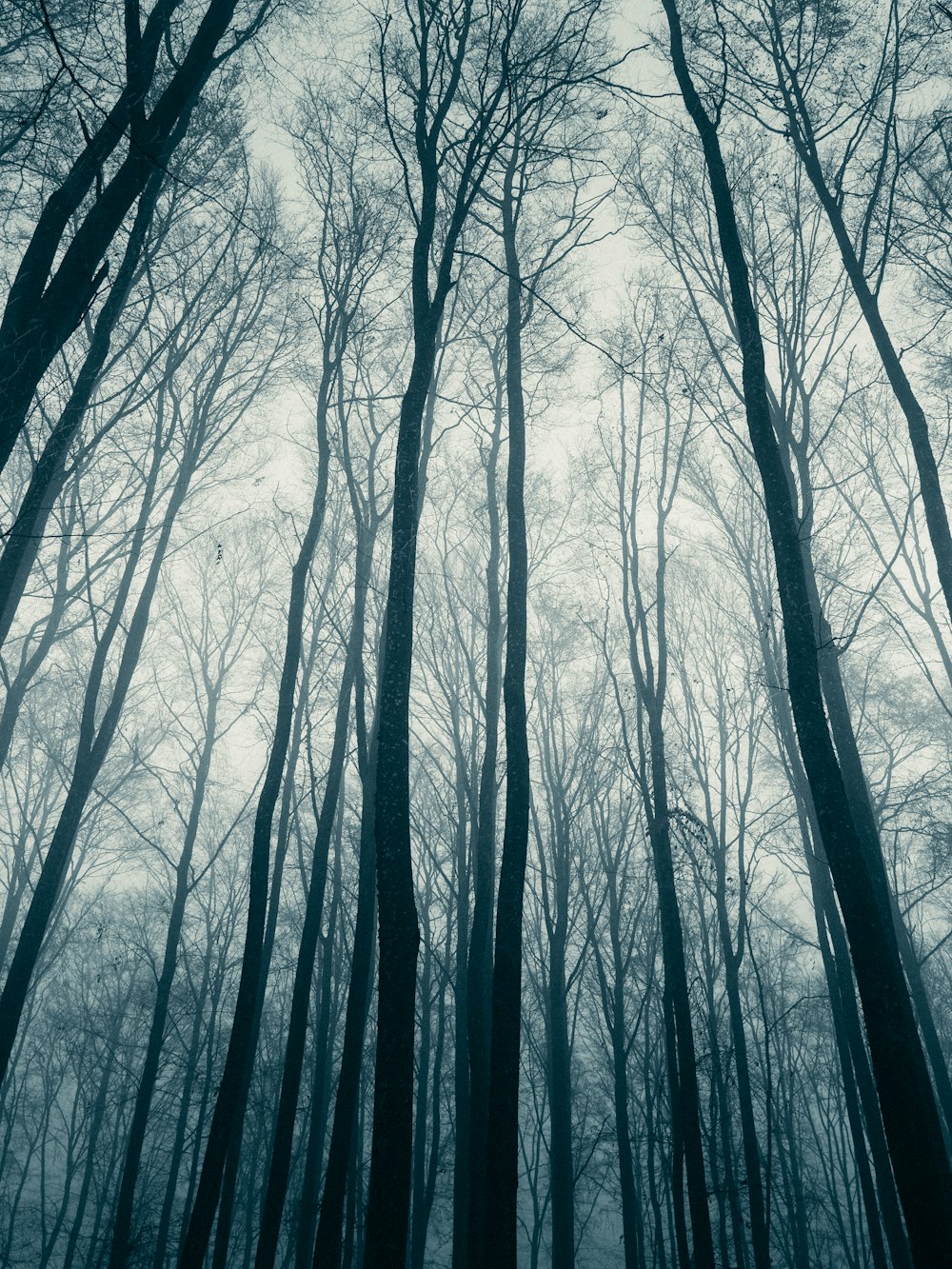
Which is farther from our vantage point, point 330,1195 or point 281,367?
point 281,367

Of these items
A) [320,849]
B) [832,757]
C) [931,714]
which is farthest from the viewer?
[931,714]

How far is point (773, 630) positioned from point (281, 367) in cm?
922

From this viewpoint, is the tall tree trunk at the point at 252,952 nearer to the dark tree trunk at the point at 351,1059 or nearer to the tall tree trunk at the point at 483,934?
the dark tree trunk at the point at 351,1059

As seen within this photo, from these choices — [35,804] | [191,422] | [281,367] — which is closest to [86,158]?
[191,422]

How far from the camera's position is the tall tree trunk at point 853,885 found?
3.22 metres

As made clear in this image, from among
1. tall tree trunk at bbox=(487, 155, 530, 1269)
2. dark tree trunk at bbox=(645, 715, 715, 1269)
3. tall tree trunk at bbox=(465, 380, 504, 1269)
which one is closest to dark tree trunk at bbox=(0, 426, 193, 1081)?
tall tree trunk at bbox=(487, 155, 530, 1269)

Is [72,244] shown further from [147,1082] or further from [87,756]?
[147,1082]

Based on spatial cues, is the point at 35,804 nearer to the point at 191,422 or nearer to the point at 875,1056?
the point at 191,422

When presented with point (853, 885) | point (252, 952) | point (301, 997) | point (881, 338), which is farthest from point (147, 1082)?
point (881, 338)

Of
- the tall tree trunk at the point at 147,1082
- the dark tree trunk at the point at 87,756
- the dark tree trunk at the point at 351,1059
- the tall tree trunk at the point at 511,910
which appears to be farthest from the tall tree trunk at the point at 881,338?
the tall tree trunk at the point at 147,1082

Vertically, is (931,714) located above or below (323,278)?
below

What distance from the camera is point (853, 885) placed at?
3867mm

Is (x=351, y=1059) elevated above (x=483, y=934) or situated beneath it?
situated beneath

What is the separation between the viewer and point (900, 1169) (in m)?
3.29
